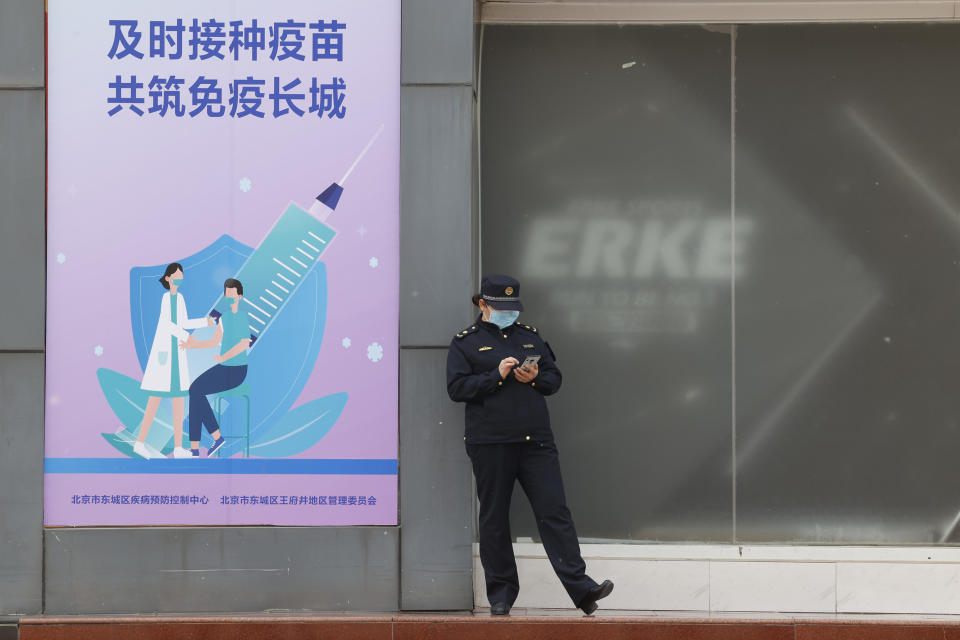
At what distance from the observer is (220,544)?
22.3ft

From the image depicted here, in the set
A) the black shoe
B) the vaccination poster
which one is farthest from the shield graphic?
the black shoe

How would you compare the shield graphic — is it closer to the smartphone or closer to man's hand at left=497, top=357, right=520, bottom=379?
man's hand at left=497, top=357, right=520, bottom=379

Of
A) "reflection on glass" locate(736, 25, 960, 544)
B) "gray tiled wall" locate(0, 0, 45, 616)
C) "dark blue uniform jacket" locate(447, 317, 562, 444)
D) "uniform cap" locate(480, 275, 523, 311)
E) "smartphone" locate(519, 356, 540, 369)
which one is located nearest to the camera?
"smartphone" locate(519, 356, 540, 369)

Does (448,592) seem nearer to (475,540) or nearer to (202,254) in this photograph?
(475,540)

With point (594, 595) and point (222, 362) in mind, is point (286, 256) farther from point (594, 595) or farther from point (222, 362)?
point (594, 595)

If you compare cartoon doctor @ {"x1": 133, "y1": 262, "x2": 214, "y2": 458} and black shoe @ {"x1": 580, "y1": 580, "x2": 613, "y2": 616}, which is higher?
cartoon doctor @ {"x1": 133, "y1": 262, "x2": 214, "y2": 458}

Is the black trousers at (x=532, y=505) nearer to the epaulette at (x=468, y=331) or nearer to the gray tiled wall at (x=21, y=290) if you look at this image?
the epaulette at (x=468, y=331)

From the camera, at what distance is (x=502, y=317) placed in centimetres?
654

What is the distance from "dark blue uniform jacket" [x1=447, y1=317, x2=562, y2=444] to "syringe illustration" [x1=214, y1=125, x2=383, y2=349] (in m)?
1.08

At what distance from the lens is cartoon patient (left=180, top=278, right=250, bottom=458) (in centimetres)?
685

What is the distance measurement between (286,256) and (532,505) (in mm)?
2139

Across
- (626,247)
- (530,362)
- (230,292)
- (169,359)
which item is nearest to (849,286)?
(626,247)

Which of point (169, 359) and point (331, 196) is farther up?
point (331, 196)

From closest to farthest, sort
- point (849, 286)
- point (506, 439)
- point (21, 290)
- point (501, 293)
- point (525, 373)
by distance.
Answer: point (525, 373)
point (506, 439)
point (501, 293)
point (21, 290)
point (849, 286)
